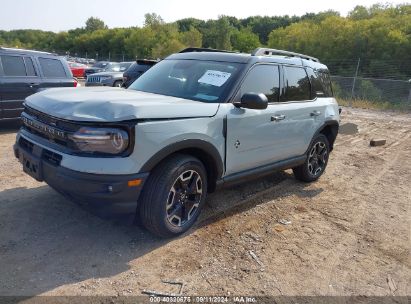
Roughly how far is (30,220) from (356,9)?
4236 centimetres

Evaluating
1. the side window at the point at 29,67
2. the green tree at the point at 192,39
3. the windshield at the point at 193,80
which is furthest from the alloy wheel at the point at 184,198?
the green tree at the point at 192,39

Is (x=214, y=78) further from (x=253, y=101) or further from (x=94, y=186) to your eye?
(x=94, y=186)

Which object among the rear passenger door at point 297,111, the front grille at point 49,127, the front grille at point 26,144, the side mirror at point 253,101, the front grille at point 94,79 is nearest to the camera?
the front grille at point 49,127

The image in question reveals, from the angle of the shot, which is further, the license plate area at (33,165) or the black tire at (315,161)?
the black tire at (315,161)

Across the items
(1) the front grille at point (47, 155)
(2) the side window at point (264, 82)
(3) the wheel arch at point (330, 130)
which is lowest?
(3) the wheel arch at point (330, 130)

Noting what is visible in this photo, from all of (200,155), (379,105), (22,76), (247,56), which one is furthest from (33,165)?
(379,105)

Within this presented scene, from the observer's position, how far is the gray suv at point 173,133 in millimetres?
3064

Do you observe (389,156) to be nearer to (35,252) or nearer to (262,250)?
(262,250)

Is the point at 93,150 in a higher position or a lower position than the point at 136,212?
higher

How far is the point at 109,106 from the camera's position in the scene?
312cm

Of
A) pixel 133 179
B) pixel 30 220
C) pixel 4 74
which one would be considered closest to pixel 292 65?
pixel 133 179

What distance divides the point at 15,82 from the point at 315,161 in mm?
6108

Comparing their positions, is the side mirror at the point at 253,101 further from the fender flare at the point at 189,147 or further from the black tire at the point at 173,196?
the black tire at the point at 173,196

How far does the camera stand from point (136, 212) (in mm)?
3420
